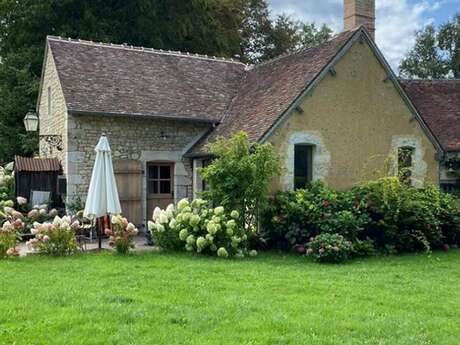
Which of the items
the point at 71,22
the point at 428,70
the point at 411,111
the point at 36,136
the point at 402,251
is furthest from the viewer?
the point at 428,70

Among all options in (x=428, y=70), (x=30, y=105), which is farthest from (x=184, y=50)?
(x=428, y=70)

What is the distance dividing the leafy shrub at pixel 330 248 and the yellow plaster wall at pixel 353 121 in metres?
2.98

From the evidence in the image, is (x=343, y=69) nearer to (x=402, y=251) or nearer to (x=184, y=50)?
(x=402, y=251)

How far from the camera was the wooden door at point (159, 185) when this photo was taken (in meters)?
14.7

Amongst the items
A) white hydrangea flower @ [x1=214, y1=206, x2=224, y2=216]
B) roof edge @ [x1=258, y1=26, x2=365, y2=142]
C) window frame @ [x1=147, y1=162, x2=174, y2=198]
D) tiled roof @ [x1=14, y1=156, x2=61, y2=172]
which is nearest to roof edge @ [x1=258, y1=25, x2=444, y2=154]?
roof edge @ [x1=258, y1=26, x2=365, y2=142]

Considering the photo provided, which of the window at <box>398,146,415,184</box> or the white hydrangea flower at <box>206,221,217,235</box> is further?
the window at <box>398,146,415,184</box>

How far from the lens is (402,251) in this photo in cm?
1136

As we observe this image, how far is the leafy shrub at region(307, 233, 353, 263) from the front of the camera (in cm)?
981

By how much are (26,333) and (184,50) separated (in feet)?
67.6

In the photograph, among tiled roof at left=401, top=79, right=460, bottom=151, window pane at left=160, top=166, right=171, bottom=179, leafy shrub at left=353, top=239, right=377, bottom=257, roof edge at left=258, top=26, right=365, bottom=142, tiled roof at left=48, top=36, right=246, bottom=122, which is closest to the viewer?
leafy shrub at left=353, top=239, right=377, bottom=257

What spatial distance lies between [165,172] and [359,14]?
24.4 feet

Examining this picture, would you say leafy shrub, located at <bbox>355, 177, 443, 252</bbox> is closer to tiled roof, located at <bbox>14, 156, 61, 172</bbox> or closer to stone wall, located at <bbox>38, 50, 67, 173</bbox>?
stone wall, located at <bbox>38, 50, 67, 173</bbox>

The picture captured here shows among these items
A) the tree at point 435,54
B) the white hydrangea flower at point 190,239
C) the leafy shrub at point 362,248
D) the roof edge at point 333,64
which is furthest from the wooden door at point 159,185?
the tree at point 435,54

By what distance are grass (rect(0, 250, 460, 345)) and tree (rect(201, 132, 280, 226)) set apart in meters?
1.91
